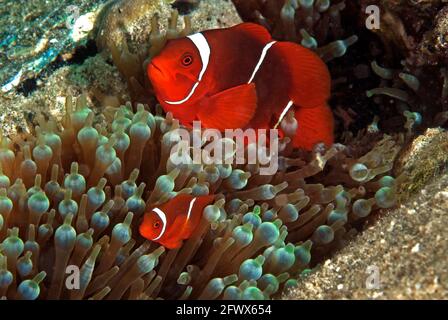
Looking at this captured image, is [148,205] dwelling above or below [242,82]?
below

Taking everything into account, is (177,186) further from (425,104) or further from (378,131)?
(425,104)

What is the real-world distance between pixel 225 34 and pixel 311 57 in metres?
0.34

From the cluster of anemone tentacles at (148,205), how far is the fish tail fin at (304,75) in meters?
0.10

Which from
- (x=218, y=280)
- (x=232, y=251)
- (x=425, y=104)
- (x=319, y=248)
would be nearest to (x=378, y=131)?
(x=425, y=104)

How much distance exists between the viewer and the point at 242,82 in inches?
76.5

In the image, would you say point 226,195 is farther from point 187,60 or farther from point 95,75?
point 95,75

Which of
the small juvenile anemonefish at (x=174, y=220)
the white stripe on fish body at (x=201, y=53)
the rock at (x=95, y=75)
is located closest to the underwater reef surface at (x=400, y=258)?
the small juvenile anemonefish at (x=174, y=220)

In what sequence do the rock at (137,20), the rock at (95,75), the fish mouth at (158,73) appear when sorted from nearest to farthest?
the fish mouth at (158,73) < the rock at (95,75) < the rock at (137,20)

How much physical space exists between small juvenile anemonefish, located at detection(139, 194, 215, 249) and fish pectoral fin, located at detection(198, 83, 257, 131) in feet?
1.01

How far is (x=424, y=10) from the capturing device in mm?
2090

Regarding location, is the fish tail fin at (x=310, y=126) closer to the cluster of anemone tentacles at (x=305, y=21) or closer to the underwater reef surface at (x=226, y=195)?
the underwater reef surface at (x=226, y=195)

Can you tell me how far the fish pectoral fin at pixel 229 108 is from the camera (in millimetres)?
1866

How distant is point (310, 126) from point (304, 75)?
0.64 feet

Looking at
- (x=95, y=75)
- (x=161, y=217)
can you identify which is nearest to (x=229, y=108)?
(x=161, y=217)
